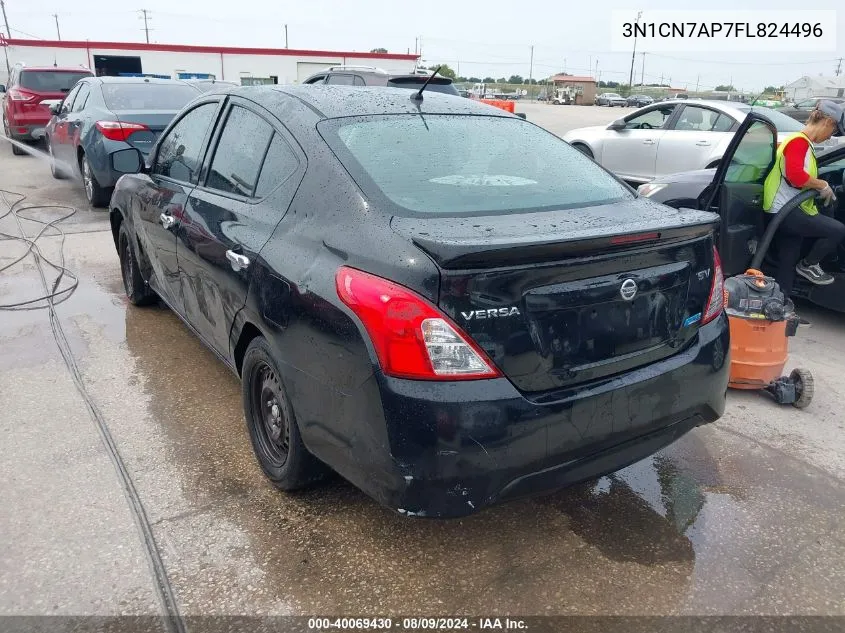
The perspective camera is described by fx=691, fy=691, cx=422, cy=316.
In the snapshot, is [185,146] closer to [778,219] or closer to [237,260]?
[237,260]

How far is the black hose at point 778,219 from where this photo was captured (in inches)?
188

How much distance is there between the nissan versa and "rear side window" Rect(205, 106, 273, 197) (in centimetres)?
1

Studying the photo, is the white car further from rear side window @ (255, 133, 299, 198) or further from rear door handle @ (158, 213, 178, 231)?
rear side window @ (255, 133, 299, 198)

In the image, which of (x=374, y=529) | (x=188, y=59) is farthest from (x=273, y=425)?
(x=188, y=59)

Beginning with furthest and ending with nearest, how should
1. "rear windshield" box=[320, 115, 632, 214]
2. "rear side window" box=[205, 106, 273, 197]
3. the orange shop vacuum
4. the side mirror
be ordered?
the side mirror → the orange shop vacuum → "rear side window" box=[205, 106, 273, 197] → "rear windshield" box=[320, 115, 632, 214]

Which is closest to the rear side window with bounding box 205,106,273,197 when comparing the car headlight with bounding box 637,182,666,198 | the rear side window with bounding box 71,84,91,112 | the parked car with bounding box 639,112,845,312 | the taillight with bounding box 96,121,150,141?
the parked car with bounding box 639,112,845,312

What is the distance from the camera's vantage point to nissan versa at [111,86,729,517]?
211 cm

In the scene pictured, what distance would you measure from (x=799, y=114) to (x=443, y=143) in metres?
23.9

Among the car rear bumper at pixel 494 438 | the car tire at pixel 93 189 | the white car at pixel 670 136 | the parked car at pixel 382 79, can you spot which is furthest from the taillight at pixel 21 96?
the car rear bumper at pixel 494 438

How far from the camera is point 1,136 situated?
18.2 metres

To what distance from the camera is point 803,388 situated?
153 inches

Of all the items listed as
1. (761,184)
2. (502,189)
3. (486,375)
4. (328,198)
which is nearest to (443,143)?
(502,189)

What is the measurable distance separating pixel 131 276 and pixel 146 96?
14.4 feet

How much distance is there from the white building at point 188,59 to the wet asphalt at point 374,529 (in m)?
36.5
